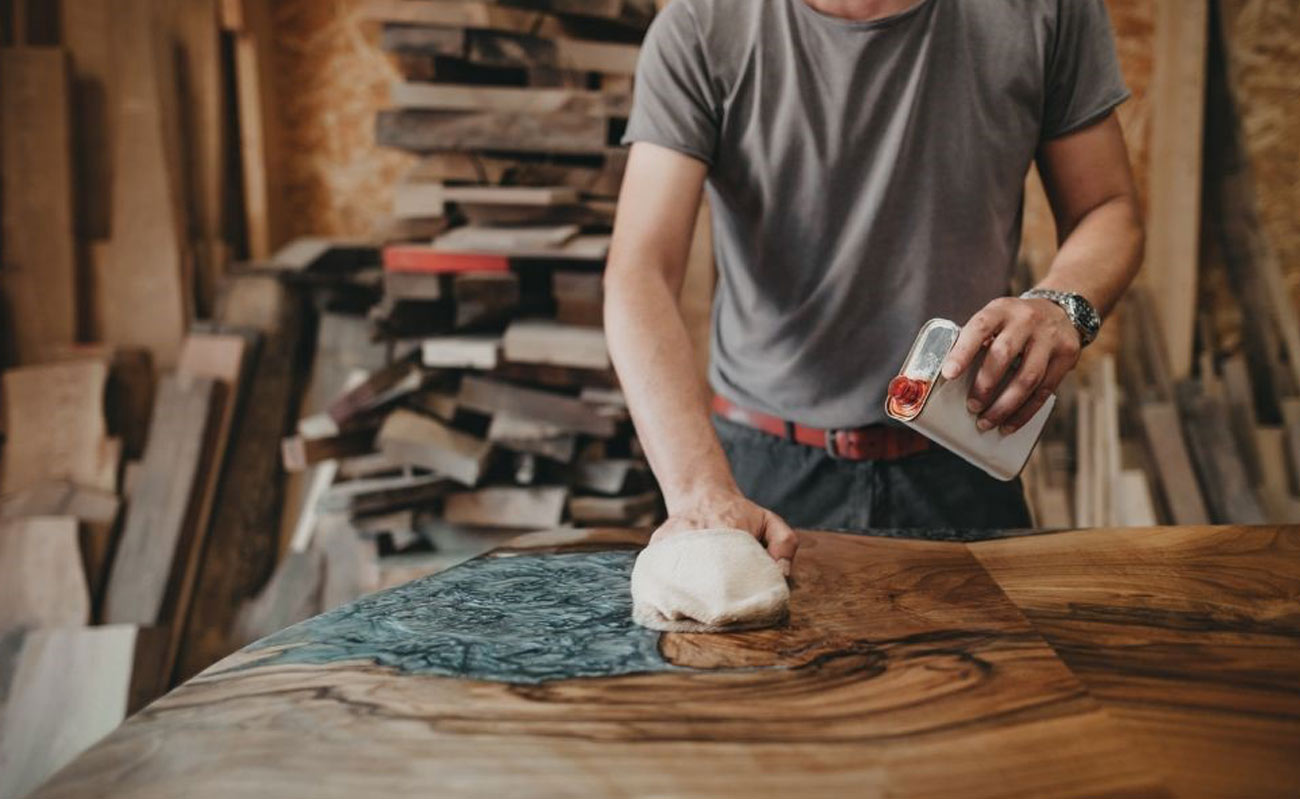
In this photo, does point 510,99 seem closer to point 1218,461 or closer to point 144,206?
point 144,206

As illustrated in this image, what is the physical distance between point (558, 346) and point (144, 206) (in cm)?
145

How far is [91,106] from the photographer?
319 cm

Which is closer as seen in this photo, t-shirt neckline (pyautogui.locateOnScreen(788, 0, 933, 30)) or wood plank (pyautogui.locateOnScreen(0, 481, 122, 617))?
t-shirt neckline (pyautogui.locateOnScreen(788, 0, 933, 30))

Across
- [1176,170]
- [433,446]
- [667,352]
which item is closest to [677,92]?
[667,352]

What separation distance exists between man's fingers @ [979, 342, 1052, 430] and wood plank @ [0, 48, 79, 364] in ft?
9.55

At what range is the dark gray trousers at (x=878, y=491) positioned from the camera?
174 cm

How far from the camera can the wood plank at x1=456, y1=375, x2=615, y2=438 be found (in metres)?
2.72

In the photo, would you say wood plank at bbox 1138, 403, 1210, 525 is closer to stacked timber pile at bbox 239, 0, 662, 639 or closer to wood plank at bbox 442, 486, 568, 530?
stacked timber pile at bbox 239, 0, 662, 639

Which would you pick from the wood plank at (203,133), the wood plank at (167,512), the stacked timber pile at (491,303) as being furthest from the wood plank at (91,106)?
the stacked timber pile at (491,303)

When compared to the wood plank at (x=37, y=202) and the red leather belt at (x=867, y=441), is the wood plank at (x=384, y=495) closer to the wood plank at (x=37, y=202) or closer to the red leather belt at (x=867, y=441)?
the wood plank at (x=37, y=202)

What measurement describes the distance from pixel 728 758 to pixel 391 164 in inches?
116

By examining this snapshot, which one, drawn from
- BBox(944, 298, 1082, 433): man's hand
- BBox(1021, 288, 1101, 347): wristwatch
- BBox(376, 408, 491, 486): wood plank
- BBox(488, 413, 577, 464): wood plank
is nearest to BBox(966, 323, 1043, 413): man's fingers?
BBox(944, 298, 1082, 433): man's hand

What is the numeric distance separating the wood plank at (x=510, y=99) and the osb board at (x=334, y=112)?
0.61 m

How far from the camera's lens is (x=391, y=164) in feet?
11.1
